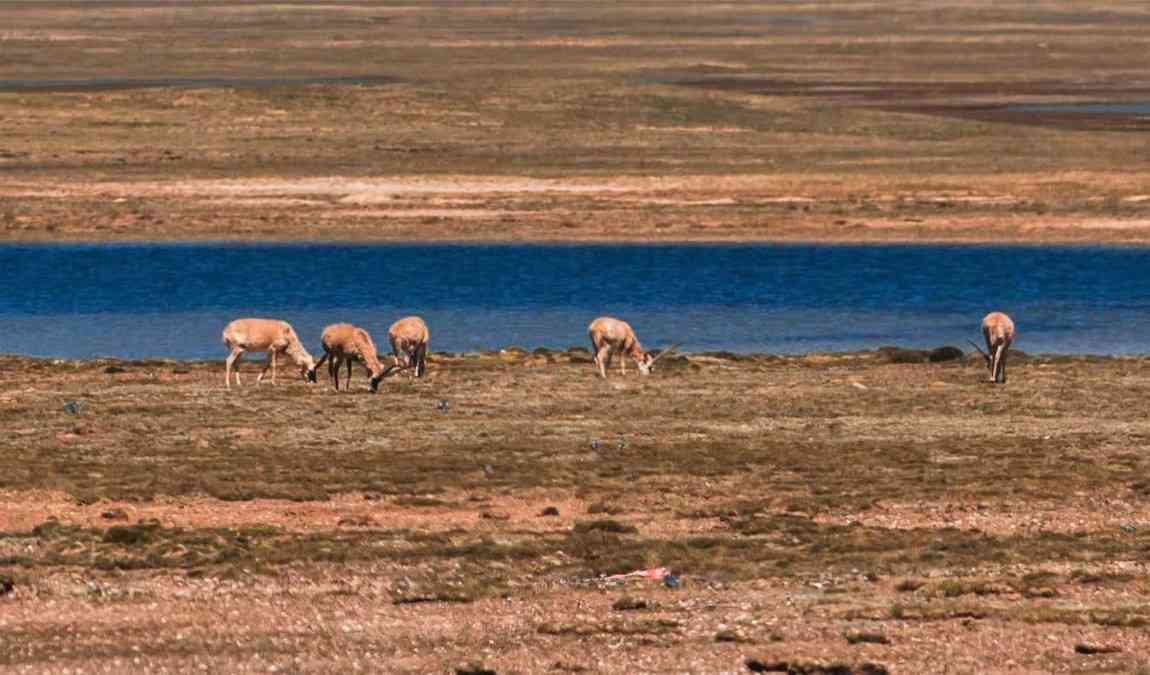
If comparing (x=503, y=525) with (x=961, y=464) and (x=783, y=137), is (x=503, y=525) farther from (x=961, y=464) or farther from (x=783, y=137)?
(x=783, y=137)

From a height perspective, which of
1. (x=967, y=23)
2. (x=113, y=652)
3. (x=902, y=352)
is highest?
(x=967, y=23)

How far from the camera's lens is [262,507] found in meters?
25.1

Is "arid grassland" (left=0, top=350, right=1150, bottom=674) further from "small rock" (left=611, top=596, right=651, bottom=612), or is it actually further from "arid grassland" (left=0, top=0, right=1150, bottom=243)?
"arid grassland" (left=0, top=0, right=1150, bottom=243)

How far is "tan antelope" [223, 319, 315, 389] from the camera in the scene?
34.8 m

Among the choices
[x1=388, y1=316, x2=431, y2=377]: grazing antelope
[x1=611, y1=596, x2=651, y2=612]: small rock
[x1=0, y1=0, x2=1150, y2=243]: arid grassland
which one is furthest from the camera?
[x1=0, y1=0, x2=1150, y2=243]: arid grassland

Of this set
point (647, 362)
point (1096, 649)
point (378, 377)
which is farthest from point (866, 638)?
point (647, 362)

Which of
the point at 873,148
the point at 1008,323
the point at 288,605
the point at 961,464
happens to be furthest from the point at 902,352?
the point at 873,148

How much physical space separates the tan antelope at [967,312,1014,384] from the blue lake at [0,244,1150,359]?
6803 mm

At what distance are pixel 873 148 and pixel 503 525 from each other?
51.8m

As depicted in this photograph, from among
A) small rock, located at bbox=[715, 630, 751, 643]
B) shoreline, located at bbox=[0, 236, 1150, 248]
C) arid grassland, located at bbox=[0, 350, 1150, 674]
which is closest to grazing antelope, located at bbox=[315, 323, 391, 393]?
arid grassland, located at bbox=[0, 350, 1150, 674]

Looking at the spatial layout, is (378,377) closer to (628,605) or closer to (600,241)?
(628,605)

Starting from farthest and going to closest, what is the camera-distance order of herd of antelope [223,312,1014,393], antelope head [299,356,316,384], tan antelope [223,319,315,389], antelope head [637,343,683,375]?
1. antelope head [637,343,683,375]
2. antelope head [299,356,316,384]
3. tan antelope [223,319,315,389]
4. herd of antelope [223,312,1014,393]

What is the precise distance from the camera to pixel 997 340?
35.8 meters

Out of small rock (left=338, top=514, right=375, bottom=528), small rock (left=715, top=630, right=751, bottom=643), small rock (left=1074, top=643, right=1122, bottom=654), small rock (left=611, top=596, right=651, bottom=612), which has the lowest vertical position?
small rock (left=715, top=630, right=751, bottom=643)
